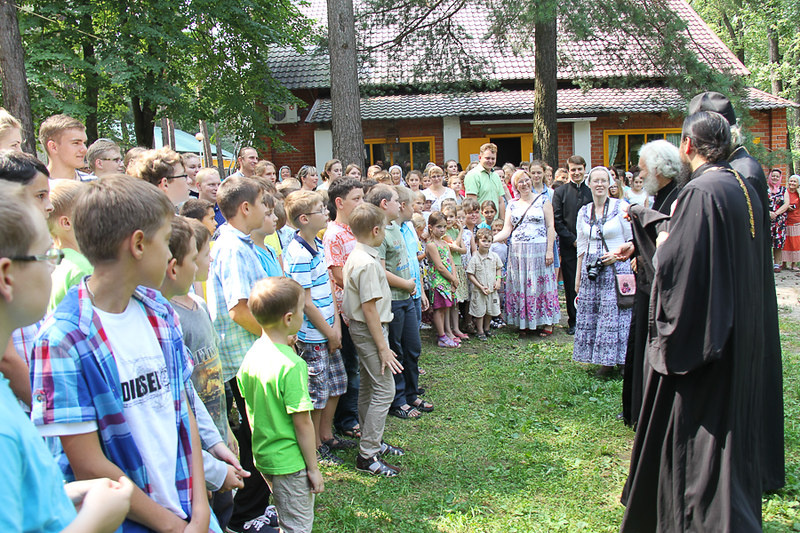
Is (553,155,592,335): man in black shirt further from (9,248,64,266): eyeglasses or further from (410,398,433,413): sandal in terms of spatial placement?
(9,248,64,266): eyeglasses

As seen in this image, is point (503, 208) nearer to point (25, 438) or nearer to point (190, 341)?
point (190, 341)

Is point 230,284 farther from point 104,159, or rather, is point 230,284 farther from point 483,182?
point 483,182

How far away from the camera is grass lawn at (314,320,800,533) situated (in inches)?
140

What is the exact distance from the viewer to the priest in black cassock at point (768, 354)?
3490 mm

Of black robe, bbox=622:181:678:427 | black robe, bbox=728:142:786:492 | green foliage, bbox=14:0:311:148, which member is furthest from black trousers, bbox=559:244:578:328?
green foliage, bbox=14:0:311:148

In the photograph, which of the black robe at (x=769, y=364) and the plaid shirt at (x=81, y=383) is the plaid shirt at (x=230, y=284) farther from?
the black robe at (x=769, y=364)

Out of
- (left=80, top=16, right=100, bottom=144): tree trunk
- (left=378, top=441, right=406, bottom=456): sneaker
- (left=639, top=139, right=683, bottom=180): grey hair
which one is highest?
(left=80, top=16, right=100, bottom=144): tree trunk

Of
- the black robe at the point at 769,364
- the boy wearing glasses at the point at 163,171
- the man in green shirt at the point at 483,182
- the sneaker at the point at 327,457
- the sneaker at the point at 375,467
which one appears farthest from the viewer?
the man in green shirt at the point at 483,182

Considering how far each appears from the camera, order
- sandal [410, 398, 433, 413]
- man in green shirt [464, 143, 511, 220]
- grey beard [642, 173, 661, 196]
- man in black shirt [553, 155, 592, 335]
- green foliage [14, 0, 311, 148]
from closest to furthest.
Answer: grey beard [642, 173, 661, 196] < sandal [410, 398, 433, 413] < man in black shirt [553, 155, 592, 335] < man in green shirt [464, 143, 511, 220] < green foliage [14, 0, 311, 148]

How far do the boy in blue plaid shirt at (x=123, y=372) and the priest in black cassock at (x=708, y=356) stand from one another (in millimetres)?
2226

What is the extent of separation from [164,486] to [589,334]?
5043 millimetres

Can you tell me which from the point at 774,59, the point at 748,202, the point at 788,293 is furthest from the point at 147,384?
the point at 774,59

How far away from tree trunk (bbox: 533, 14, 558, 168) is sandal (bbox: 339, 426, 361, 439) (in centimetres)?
915

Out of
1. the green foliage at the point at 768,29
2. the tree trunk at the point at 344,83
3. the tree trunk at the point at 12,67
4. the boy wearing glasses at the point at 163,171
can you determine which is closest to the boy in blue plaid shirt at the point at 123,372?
the boy wearing glasses at the point at 163,171
